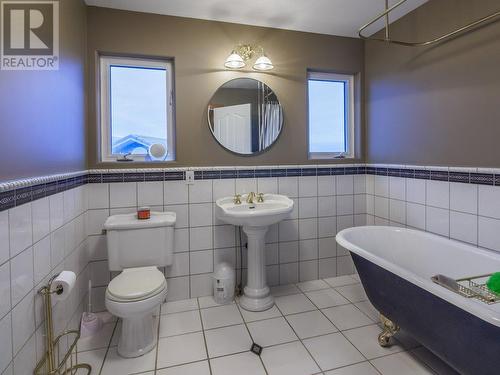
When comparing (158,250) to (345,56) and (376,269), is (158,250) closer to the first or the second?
(376,269)

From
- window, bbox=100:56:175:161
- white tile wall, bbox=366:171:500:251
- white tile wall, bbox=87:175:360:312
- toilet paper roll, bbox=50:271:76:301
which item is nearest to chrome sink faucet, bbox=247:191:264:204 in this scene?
white tile wall, bbox=87:175:360:312

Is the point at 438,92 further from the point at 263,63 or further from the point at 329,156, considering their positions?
the point at 263,63

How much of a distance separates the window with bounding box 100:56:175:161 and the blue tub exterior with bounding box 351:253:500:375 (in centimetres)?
179

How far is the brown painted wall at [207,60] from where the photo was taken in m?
2.12

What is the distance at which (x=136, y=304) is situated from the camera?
5.07 feet

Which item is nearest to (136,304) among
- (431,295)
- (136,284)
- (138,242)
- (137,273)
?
(136,284)

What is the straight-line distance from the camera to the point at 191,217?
2.31 m

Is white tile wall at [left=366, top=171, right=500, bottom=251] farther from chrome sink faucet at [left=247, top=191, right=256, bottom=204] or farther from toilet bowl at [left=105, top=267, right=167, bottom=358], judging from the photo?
toilet bowl at [left=105, top=267, right=167, bottom=358]

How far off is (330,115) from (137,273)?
2.18 metres

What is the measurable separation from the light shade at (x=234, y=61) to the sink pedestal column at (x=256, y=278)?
1317 mm

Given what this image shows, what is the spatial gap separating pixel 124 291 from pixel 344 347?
133 cm

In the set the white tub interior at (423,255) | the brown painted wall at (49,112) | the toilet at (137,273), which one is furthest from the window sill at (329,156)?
the brown painted wall at (49,112)

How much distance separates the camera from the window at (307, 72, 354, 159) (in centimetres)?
269

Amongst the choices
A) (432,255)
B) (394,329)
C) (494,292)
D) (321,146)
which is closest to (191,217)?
(321,146)
